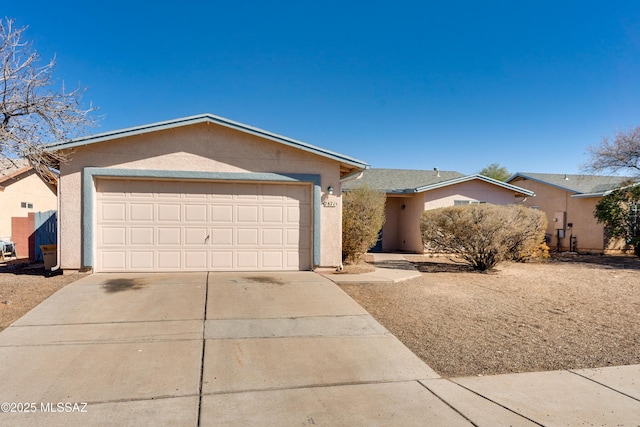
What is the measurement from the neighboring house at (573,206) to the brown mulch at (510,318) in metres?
9.39

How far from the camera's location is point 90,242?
29.3 feet

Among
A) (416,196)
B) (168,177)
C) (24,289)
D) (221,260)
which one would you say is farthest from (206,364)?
(416,196)

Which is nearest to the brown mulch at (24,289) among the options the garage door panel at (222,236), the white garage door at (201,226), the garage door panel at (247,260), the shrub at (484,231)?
the white garage door at (201,226)

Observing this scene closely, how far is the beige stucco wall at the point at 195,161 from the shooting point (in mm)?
8945

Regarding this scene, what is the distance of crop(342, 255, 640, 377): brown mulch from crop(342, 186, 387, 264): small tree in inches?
97.1

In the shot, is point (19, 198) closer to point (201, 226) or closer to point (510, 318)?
point (201, 226)

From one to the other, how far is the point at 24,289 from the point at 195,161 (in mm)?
4443

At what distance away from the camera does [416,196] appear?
58.2 feet

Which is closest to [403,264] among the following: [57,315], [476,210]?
[476,210]

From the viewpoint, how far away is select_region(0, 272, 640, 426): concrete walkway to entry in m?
3.47

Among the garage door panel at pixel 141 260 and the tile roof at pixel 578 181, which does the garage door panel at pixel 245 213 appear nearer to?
the garage door panel at pixel 141 260

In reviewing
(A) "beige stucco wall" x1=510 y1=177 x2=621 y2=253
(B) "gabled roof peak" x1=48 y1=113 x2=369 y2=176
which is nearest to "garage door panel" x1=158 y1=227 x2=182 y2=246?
(B) "gabled roof peak" x1=48 y1=113 x2=369 y2=176

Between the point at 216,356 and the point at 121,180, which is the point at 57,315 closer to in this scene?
the point at 216,356

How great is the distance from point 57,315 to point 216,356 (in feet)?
10.6
